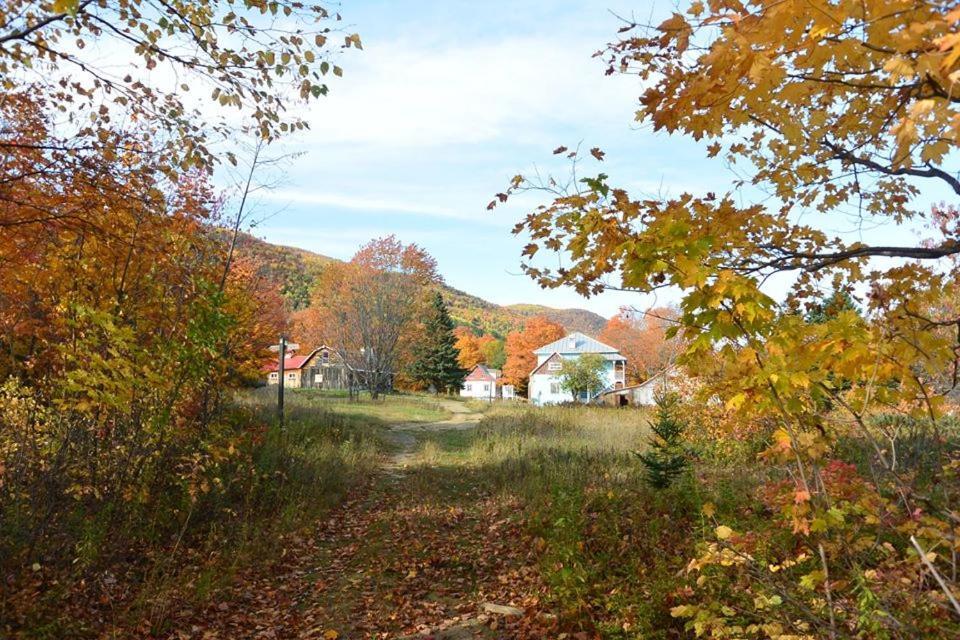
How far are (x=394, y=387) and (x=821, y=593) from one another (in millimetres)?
51782

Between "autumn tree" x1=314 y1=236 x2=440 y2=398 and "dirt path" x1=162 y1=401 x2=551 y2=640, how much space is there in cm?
2433

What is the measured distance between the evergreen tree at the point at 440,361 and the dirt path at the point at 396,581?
125ft

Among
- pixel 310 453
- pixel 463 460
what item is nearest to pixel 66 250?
pixel 310 453

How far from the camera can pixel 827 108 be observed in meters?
4.40

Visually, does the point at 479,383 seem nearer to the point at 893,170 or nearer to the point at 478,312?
the point at 893,170

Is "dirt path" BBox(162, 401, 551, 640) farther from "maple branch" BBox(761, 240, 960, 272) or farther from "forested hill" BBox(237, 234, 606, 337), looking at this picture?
"forested hill" BBox(237, 234, 606, 337)

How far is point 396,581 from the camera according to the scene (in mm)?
6219

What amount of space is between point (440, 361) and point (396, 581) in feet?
146

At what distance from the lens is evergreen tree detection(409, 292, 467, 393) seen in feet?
156

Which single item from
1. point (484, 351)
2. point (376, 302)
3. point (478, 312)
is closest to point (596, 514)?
point (376, 302)

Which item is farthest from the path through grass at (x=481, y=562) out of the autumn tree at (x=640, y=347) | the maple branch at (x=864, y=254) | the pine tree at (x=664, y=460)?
the autumn tree at (x=640, y=347)

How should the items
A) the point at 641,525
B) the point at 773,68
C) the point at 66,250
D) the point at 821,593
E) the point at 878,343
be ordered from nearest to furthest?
the point at 773,68
the point at 878,343
the point at 821,593
the point at 66,250
the point at 641,525

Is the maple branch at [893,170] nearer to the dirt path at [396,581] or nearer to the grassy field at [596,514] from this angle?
the grassy field at [596,514]

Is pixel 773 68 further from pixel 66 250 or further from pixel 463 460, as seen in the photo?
pixel 463 460
